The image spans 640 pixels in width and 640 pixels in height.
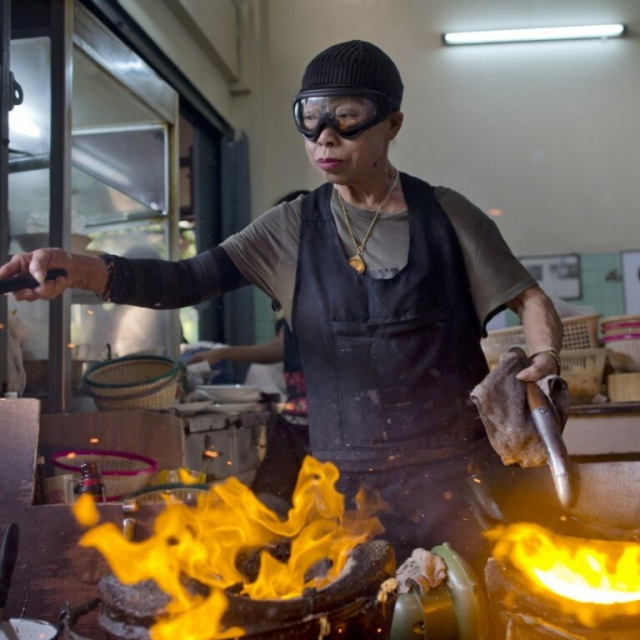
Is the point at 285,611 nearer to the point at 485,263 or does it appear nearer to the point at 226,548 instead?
the point at 226,548

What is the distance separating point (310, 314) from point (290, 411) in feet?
7.60

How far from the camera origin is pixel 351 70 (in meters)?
2.00

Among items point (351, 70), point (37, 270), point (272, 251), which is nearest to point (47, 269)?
point (37, 270)

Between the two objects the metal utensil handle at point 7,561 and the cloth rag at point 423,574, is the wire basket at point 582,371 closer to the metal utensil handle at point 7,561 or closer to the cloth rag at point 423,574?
the cloth rag at point 423,574

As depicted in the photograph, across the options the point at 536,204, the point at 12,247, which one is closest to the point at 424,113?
the point at 536,204

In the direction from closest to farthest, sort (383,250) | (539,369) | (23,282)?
(539,369)
(23,282)
(383,250)

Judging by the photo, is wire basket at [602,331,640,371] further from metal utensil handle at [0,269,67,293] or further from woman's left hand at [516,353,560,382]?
metal utensil handle at [0,269,67,293]

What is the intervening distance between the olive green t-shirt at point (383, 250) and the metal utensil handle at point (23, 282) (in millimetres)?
545

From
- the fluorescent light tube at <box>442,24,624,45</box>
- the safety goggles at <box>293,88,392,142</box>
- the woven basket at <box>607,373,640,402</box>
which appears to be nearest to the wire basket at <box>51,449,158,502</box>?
the safety goggles at <box>293,88,392,142</box>

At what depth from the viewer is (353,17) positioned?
4.71m

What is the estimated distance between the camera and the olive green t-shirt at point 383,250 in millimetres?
2086

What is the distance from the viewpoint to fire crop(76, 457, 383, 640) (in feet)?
3.57

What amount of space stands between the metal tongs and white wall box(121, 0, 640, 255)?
465 cm

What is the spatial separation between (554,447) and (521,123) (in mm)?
5501
